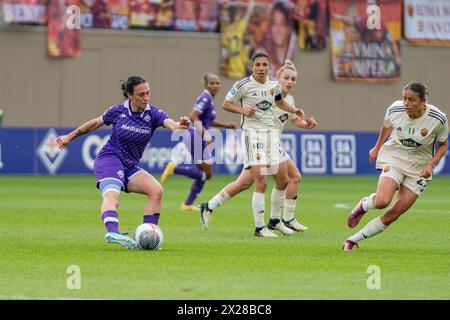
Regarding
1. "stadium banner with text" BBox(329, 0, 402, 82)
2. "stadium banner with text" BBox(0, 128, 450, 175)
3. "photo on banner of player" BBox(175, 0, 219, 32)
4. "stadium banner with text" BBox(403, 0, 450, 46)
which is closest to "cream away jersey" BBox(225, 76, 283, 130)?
"stadium banner with text" BBox(0, 128, 450, 175)

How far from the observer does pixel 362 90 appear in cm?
4038

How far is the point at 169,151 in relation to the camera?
31781 millimetres

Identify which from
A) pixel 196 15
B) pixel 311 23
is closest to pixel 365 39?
pixel 311 23

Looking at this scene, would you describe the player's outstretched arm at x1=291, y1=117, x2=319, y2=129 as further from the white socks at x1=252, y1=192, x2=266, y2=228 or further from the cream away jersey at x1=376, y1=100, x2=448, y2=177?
the cream away jersey at x1=376, y1=100, x2=448, y2=177

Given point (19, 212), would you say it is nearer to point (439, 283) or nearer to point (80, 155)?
point (439, 283)

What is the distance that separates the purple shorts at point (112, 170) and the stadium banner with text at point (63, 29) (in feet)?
70.5

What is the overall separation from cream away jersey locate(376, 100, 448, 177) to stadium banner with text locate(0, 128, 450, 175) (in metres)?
15.5

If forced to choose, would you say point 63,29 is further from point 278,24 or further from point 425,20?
point 425,20

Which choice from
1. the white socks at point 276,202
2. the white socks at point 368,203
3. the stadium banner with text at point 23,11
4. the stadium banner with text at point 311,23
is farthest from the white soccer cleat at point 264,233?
the stadium banner with text at point 311,23

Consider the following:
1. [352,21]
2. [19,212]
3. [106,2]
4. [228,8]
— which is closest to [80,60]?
[106,2]

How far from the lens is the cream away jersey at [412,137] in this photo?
1316cm

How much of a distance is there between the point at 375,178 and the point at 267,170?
1744cm

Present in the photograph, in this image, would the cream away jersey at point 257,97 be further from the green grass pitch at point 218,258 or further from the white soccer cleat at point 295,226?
the white soccer cleat at point 295,226

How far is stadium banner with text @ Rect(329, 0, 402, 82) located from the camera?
39.2 m
